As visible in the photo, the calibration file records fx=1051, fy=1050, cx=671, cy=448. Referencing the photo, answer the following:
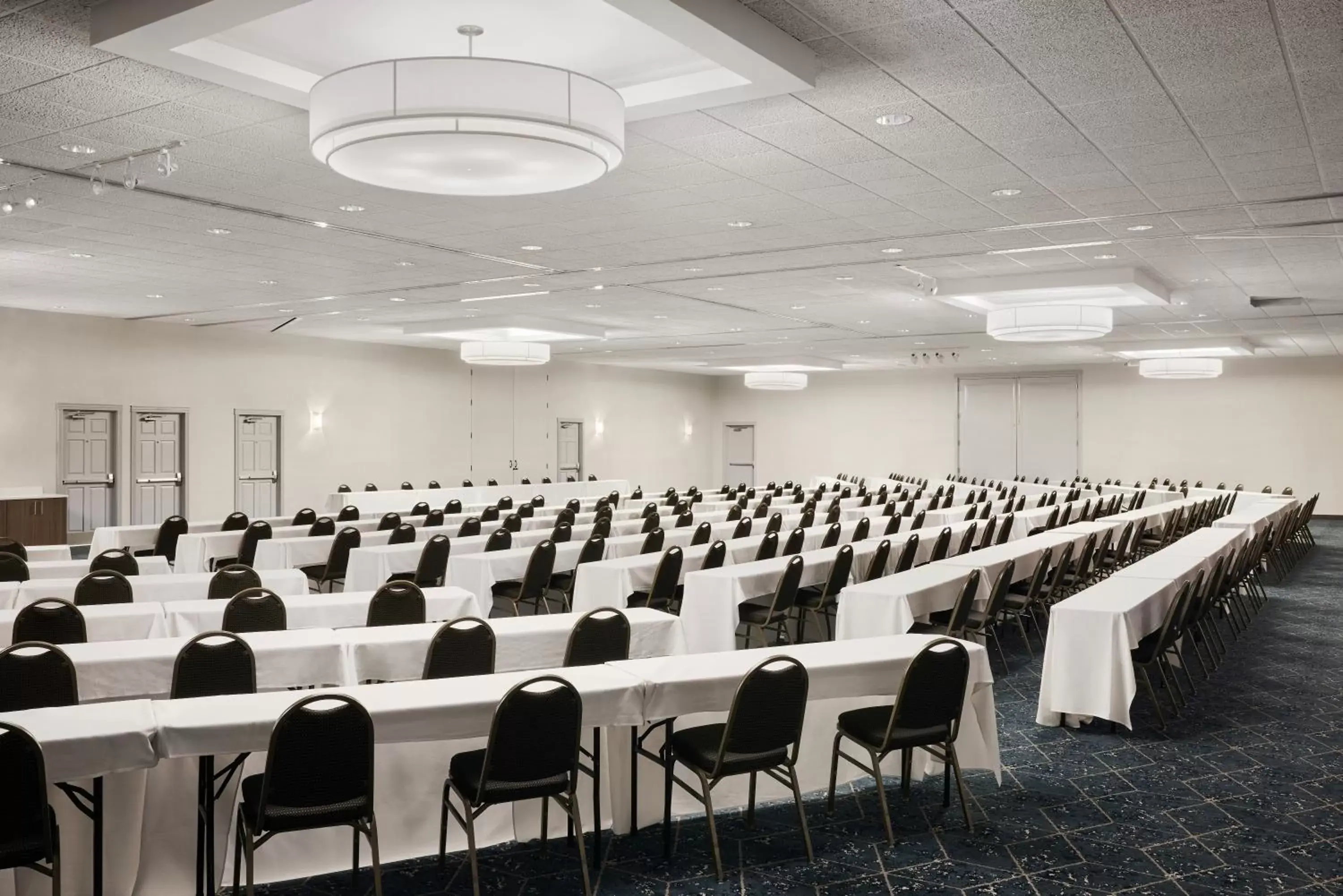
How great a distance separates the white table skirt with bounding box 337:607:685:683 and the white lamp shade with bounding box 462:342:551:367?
12.0m

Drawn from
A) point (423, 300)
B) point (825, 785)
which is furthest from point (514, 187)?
point (423, 300)

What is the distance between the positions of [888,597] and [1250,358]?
2116 cm

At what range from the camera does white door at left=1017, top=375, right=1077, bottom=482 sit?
27.0m

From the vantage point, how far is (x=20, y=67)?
188 inches

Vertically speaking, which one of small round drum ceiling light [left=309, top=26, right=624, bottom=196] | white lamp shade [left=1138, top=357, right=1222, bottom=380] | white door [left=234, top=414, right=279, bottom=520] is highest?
white lamp shade [left=1138, top=357, right=1222, bottom=380]

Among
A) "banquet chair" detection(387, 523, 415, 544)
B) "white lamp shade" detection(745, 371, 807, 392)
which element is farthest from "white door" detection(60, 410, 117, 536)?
"white lamp shade" detection(745, 371, 807, 392)

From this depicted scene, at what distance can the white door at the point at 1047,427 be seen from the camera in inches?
1062

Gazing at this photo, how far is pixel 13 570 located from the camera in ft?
26.4

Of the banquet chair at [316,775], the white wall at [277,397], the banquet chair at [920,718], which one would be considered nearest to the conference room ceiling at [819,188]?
the white wall at [277,397]

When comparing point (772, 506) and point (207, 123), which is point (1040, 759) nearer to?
point (207, 123)

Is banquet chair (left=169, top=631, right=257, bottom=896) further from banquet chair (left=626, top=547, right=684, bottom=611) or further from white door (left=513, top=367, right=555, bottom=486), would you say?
white door (left=513, top=367, right=555, bottom=486)

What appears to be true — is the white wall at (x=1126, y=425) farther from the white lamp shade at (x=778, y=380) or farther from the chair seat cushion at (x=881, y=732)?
the chair seat cushion at (x=881, y=732)

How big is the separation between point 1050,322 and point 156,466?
1412 cm

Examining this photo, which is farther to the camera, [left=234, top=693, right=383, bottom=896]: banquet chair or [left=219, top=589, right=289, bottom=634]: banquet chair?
[left=219, top=589, right=289, bottom=634]: banquet chair
